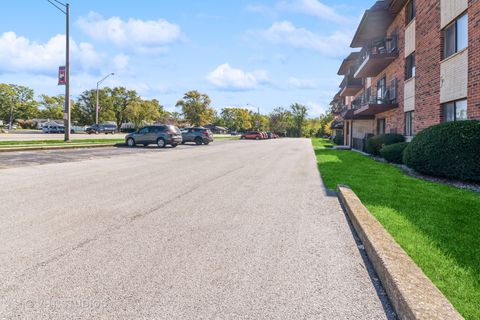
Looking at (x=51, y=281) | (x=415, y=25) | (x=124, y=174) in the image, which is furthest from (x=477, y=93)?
(x=51, y=281)

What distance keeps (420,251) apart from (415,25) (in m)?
16.9

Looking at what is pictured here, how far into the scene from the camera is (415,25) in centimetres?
1789

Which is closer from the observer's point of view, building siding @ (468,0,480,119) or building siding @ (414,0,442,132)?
building siding @ (468,0,480,119)

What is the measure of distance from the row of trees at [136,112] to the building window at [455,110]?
6936 centimetres

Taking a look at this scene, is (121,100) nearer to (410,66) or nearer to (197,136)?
(197,136)

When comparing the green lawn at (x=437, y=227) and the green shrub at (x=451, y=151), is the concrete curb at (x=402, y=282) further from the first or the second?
the green shrub at (x=451, y=151)

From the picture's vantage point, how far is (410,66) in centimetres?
1927

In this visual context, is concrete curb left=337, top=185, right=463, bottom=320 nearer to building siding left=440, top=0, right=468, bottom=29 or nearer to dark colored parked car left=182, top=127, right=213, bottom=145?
building siding left=440, top=0, right=468, bottom=29

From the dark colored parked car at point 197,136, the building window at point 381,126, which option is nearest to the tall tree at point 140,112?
the dark colored parked car at point 197,136

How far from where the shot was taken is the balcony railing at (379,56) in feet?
71.7

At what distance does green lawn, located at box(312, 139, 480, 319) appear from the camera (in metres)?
3.25

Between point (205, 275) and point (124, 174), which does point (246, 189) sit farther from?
point (205, 275)

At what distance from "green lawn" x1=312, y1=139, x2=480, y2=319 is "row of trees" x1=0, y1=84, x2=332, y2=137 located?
76.5 metres

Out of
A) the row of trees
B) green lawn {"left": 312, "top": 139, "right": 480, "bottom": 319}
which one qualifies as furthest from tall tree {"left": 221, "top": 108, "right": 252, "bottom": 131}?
green lawn {"left": 312, "top": 139, "right": 480, "bottom": 319}
